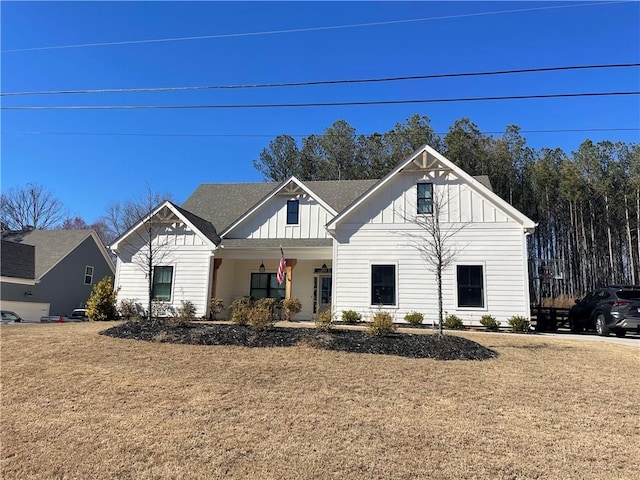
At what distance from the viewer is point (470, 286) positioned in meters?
16.2

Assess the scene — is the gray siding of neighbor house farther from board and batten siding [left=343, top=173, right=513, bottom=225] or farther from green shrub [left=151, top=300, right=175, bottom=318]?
board and batten siding [left=343, top=173, right=513, bottom=225]

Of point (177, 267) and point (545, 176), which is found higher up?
point (545, 176)

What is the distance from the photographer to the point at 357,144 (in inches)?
1554

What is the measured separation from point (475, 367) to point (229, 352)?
522 cm

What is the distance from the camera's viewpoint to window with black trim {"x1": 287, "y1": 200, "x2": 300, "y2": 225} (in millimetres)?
19672

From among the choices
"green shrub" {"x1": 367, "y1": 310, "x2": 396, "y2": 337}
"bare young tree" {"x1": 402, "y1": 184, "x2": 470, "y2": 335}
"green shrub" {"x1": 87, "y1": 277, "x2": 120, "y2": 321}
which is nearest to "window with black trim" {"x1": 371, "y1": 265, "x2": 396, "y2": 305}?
"bare young tree" {"x1": 402, "y1": 184, "x2": 470, "y2": 335}

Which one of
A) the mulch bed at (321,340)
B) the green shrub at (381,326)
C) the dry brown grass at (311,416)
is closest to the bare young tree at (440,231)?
the mulch bed at (321,340)

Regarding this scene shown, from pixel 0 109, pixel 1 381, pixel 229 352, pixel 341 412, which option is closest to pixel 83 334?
pixel 1 381

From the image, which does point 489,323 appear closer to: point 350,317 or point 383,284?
point 383,284

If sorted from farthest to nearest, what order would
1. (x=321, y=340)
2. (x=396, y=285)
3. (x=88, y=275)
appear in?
(x=88, y=275), (x=396, y=285), (x=321, y=340)

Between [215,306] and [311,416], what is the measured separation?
11.9m

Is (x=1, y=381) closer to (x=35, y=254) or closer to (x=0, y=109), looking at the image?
(x=0, y=109)

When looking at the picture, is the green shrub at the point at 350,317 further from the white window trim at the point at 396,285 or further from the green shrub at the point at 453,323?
the green shrub at the point at 453,323

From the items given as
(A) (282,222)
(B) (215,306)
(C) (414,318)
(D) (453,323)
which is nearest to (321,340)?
(C) (414,318)
